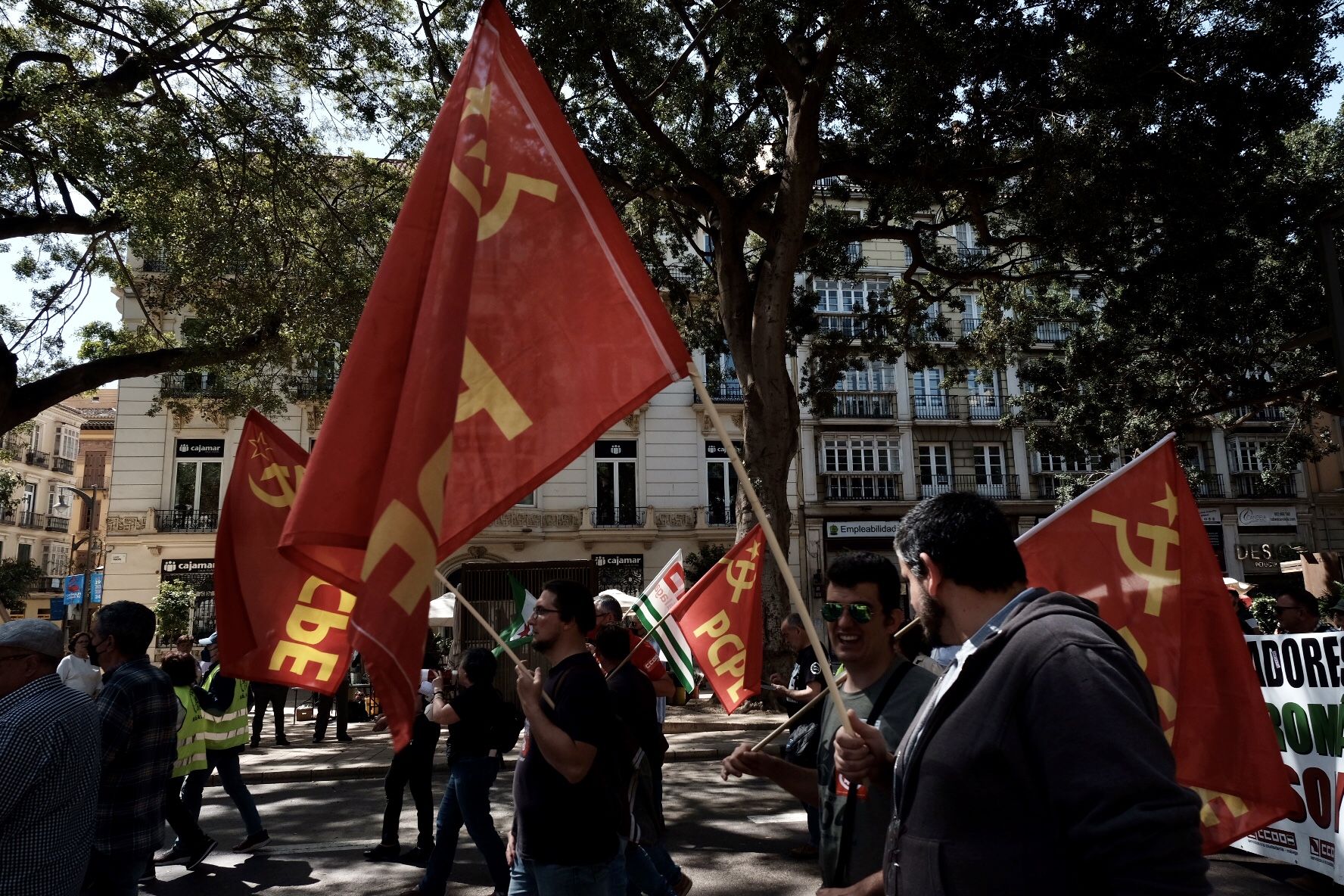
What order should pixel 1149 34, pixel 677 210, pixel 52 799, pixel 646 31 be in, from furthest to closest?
1. pixel 677 210
2. pixel 646 31
3. pixel 1149 34
4. pixel 52 799

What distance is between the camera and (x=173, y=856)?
6934mm

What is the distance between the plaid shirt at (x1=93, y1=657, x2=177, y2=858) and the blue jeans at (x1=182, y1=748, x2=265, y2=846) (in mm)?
3206

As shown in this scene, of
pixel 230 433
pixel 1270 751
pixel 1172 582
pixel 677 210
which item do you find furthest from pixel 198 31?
pixel 230 433

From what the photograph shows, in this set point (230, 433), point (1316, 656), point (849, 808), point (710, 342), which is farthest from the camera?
point (230, 433)

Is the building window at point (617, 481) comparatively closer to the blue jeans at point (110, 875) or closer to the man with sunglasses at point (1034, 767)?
the blue jeans at point (110, 875)

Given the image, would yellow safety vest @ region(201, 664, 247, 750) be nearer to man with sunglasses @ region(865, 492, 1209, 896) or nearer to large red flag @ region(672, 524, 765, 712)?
large red flag @ region(672, 524, 765, 712)

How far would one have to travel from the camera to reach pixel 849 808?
8.91 feet

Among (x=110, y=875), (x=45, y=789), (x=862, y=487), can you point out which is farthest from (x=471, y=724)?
(x=862, y=487)

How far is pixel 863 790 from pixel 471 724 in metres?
3.39

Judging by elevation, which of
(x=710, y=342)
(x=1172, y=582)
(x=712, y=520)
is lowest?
(x=1172, y=582)

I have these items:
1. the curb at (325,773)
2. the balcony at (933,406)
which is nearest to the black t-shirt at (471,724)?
the curb at (325,773)

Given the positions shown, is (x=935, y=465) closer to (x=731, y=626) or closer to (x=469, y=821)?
(x=731, y=626)

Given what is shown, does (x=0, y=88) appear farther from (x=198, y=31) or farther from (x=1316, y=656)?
(x=1316, y=656)

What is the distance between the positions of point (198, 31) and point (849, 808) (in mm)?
11597
